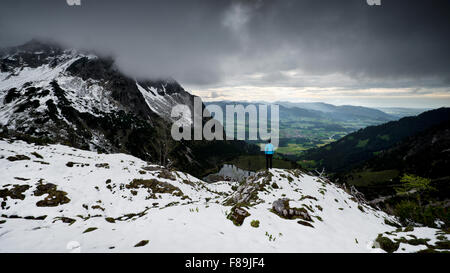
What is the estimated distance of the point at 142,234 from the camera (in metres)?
9.95

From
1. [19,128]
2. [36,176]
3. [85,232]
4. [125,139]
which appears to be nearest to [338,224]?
[85,232]

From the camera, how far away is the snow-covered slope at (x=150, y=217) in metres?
→ 9.55

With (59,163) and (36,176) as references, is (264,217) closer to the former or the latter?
(36,176)

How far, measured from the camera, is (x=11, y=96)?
159 m

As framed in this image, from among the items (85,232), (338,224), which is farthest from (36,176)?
(338,224)

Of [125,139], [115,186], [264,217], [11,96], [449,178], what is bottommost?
[449,178]

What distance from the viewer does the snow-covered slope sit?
31.3 feet

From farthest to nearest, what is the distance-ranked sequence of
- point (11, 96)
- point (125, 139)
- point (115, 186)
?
point (125, 139) < point (11, 96) < point (115, 186)

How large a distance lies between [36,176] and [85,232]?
1938 centimetres

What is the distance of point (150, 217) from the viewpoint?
13430 millimetres

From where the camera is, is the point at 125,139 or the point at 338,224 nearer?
the point at 338,224
